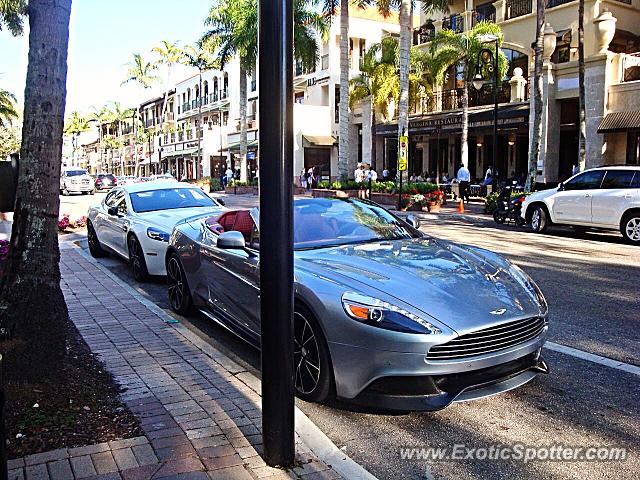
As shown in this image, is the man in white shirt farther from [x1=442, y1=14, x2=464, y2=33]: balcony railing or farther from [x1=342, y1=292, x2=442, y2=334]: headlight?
[x1=342, y1=292, x2=442, y2=334]: headlight

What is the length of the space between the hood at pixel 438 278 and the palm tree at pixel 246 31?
29.4 m

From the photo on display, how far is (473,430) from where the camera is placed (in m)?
3.90

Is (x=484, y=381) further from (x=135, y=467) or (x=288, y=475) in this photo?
(x=135, y=467)

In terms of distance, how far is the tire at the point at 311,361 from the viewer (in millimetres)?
4074

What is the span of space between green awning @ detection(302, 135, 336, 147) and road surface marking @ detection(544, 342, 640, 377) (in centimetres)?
3890

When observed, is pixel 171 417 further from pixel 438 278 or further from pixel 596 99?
pixel 596 99

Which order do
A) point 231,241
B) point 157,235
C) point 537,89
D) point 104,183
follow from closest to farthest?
point 231,241 < point 157,235 < point 537,89 < point 104,183

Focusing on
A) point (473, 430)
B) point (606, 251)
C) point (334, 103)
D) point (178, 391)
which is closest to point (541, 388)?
point (473, 430)

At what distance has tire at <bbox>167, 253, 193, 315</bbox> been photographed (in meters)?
6.76

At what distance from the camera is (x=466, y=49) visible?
30312mm

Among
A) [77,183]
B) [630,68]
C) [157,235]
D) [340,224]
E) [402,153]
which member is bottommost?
[157,235]

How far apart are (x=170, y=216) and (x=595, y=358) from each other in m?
6.46

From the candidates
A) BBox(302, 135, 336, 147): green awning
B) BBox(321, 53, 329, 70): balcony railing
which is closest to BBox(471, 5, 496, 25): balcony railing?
BBox(321, 53, 329, 70): balcony railing

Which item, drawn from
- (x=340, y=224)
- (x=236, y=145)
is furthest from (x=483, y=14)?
(x=340, y=224)
